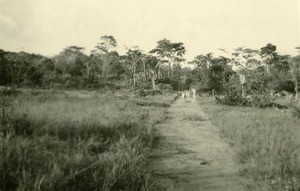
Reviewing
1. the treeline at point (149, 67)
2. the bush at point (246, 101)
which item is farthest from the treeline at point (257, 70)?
the bush at point (246, 101)

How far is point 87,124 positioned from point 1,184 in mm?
3553

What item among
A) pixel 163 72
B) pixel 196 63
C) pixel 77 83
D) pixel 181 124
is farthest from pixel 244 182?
pixel 196 63

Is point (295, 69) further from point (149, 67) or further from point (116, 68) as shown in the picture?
point (116, 68)

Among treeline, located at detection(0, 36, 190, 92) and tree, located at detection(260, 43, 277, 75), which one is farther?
tree, located at detection(260, 43, 277, 75)

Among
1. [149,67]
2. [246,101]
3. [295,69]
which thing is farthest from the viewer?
[149,67]

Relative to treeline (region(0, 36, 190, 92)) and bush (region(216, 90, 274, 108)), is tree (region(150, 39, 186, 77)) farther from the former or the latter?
bush (region(216, 90, 274, 108))

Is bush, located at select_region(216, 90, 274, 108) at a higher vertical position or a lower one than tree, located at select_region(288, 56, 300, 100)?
lower

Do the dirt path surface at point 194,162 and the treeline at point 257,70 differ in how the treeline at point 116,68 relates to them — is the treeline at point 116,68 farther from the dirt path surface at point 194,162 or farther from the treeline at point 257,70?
the dirt path surface at point 194,162

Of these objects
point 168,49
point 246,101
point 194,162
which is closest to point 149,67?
point 168,49

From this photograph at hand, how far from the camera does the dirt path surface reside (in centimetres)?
543

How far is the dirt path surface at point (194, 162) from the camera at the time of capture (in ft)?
17.8

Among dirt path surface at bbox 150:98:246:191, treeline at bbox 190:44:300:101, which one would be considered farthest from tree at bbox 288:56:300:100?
dirt path surface at bbox 150:98:246:191

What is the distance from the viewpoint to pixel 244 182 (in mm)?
5461

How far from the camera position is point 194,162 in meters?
6.80
